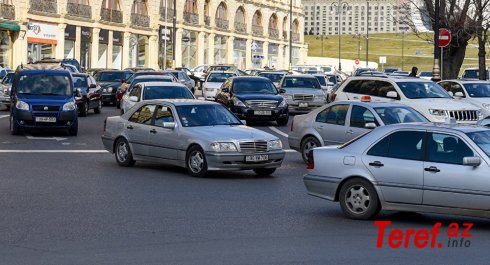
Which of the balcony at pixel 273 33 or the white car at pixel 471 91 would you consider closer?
the white car at pixel 471 91

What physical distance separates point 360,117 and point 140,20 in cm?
6301

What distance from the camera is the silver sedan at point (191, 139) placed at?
1895cm

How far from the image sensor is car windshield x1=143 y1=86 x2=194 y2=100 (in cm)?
3008

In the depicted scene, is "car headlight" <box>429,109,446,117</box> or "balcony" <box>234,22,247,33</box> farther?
"balcony" <box>234,22,247,33</box>

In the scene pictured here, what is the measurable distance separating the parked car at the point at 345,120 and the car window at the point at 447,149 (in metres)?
7.36

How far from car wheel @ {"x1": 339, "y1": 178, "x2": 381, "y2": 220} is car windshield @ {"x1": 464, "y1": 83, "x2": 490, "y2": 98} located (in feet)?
65.8

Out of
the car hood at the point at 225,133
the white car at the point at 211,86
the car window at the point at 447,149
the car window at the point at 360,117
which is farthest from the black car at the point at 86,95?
the car window at the point at 447,149

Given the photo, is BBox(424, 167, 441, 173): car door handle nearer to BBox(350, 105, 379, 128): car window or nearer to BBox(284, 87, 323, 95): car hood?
BBox(350, 105, 379, 128): car window

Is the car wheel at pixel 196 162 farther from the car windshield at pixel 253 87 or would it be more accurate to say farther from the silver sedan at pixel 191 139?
the car windshield at pixel 253 87

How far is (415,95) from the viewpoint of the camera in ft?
94.8

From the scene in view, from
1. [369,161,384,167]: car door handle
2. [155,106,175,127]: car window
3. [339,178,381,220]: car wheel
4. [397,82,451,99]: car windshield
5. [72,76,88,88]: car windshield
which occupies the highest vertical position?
[72,76,88,88]: car windshield

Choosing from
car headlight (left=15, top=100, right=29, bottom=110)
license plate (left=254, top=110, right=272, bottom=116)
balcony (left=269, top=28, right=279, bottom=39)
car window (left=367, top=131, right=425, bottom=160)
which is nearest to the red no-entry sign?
license plate (left=254, top=110, right=272, bottom=116)

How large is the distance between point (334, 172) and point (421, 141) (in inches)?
48.9

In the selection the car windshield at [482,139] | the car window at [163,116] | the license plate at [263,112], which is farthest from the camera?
the license plate at [263,112]
